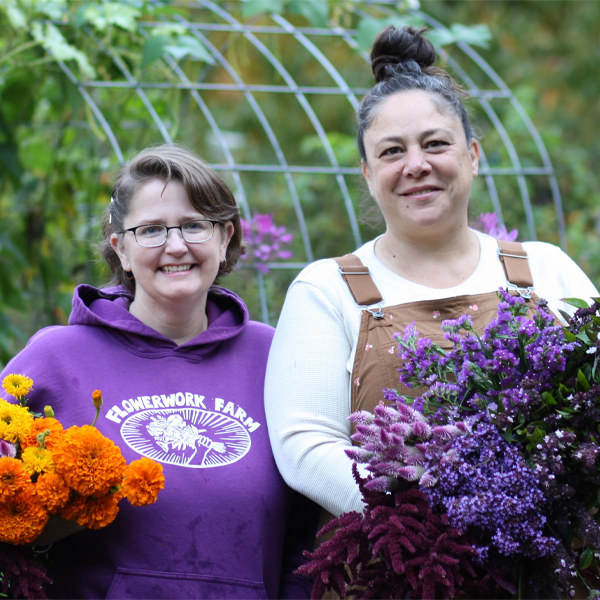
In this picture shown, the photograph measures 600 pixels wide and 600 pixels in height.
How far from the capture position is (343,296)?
2004 mm

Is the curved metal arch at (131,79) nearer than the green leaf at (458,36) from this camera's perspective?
Yes

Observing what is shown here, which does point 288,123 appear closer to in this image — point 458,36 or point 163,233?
point 458,36

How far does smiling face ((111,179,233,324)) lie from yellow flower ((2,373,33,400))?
0.44 m

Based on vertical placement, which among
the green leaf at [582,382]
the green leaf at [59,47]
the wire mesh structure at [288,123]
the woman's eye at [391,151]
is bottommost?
the wire mesh structure at [288,123]

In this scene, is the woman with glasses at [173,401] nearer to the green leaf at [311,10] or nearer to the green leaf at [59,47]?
the green leaf at [59,47]

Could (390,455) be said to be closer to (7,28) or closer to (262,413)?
(262,413)

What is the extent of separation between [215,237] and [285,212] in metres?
5.01

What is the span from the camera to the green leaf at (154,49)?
10.5 ft

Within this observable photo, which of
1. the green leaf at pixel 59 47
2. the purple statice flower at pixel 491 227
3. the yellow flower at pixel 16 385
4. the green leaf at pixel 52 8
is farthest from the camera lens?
the green leaf at pixel 52 8

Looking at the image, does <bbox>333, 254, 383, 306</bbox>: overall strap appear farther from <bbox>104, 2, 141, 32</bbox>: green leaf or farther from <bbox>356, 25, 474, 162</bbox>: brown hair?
<bbox>104, 2, 141, 32</bbox>: green leaf

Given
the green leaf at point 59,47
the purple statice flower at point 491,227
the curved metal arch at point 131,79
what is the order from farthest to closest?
1. the curved metal arch at point 131,79
2. the green leaf at point 59,47
3. the purple statice flower at point 491,227

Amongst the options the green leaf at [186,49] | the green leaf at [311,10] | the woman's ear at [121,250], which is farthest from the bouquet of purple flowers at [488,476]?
the green leaf at [311,10]

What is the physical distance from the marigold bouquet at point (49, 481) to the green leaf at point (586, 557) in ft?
2.94

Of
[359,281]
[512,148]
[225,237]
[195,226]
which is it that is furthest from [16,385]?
[512,148]
